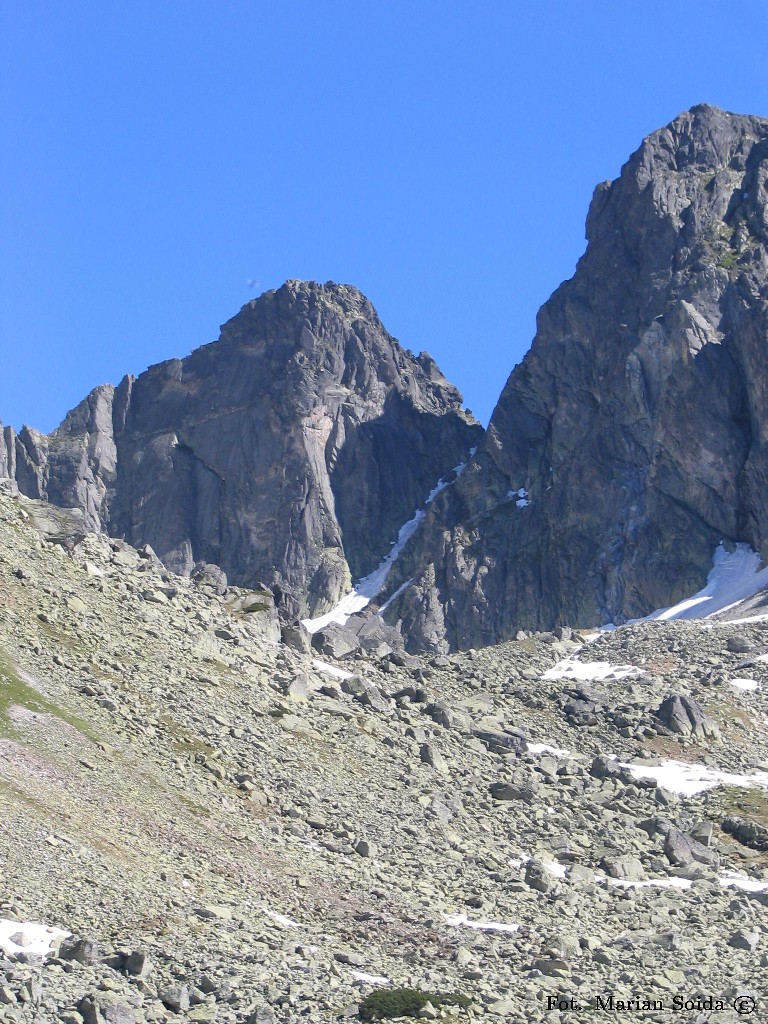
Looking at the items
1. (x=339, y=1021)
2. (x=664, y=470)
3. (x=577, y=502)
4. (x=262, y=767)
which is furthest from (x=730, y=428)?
(x=339, y=1021)

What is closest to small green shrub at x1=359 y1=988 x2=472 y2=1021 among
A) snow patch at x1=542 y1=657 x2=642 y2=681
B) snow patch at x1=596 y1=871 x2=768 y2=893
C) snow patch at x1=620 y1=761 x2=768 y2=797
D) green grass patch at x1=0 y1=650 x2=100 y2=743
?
green grass patch at x1=0 y1=650 x2=100 y2=743

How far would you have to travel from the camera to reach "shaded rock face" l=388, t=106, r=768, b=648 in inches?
6452

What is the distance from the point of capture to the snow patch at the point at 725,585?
133 m

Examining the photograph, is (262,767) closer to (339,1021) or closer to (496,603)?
(339,1021)

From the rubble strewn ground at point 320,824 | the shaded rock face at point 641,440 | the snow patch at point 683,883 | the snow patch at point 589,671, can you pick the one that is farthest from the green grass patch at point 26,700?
the shaded rock face at point 641,440

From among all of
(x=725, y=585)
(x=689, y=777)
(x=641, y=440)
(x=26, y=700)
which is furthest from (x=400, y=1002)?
(x=641, y=440)

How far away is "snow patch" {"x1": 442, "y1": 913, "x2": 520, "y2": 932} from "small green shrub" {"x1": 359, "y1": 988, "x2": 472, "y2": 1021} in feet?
21.4

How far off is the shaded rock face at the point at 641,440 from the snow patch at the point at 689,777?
90.0 meters

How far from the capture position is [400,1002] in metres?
32.7

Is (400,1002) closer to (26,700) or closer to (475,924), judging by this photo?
(475,924)

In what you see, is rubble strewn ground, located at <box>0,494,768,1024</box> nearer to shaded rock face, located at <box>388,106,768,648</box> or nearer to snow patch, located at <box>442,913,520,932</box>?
snow patch, located at <box>442,913,520,932</box>

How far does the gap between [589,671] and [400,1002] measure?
4932 centimetres

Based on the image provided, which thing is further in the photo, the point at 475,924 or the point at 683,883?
the point at 683,883

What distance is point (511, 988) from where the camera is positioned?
116 ft
